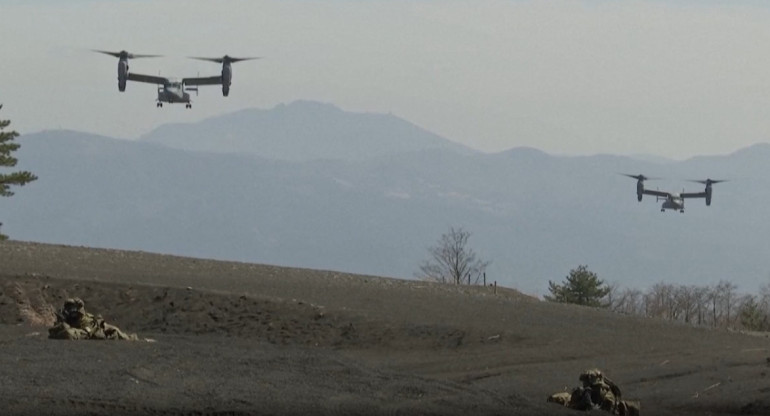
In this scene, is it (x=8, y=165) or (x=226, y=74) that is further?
(x=8, y=165)

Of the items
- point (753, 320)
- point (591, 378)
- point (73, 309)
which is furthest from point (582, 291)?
point (591, 378)

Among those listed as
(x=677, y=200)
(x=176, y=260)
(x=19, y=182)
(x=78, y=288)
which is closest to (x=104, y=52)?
(x=78, y=288)

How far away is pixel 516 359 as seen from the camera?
1471 inches

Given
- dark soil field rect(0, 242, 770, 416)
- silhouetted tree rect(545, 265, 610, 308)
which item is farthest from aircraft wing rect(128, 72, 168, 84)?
silhouetted tree rect(545, 265, 610, 308)

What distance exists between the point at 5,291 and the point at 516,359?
15.2 metres

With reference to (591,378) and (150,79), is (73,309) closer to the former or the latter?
(591,378)

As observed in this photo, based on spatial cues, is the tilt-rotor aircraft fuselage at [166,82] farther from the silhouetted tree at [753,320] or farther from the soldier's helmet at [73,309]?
the silhouetted tree at [753,320]

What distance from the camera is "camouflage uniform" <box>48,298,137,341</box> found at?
114 ft

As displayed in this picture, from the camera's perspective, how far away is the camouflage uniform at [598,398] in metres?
27.2

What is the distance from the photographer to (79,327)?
35.5 meters

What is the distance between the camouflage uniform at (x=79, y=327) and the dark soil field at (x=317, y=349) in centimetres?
54

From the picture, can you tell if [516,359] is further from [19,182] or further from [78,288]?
[19,182]

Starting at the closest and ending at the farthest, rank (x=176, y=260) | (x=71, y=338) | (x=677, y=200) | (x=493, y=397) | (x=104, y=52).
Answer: (x=493, y=397) < (x=71, y=338) < (x=104, y=52) < (x=176, y=260) < (x=677, y=200)

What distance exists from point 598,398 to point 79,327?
13563mm
